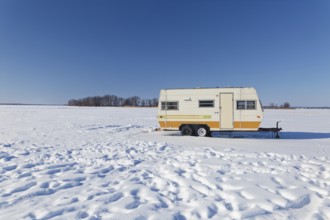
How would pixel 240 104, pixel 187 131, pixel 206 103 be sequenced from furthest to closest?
pixel 187 131 → pixel 206 103 → pixel 240 104

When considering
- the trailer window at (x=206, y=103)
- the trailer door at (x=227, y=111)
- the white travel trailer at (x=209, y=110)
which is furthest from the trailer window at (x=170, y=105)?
the trailer door at (x=227, y=111)

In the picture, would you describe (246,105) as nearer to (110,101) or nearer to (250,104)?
(250,104)

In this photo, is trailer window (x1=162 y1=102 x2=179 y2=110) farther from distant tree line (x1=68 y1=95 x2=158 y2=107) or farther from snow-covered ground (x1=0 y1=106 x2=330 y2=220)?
distant tree line (x1=68 y1=95 x2=158 y2=107)

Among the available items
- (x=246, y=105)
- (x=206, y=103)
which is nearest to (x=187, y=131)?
(x=206, y=103)

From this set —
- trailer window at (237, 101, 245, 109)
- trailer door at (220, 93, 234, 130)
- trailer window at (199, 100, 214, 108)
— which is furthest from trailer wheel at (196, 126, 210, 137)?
trailer window at (237, 101, 245, 109)

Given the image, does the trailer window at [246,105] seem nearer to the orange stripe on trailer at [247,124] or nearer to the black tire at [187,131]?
the orange stripe on trailer at [247,124]

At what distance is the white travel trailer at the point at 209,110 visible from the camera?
1384 centimetres

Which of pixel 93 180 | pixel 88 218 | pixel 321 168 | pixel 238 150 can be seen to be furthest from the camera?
pixel 238 150

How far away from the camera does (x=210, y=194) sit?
16.5 ft

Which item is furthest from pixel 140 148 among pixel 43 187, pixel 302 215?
pixel 302 215

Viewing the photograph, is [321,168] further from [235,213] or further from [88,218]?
[88,218]

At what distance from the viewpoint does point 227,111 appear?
14.1 meters

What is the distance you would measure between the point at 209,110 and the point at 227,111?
108 cm

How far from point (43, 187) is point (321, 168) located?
301 inches
